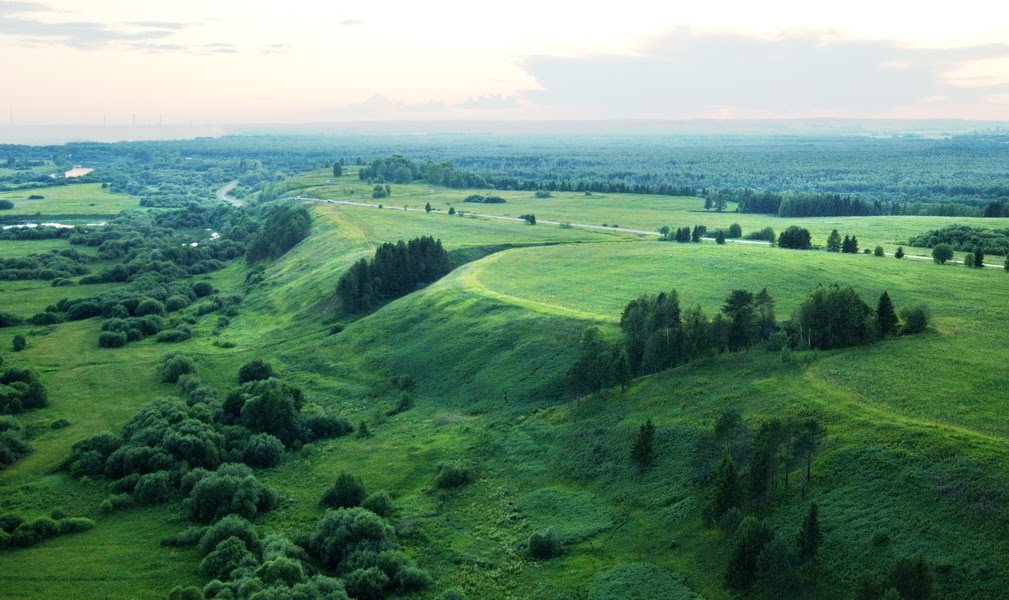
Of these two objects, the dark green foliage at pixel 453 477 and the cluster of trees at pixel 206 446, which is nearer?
the cluster of trees at pixel 206 446

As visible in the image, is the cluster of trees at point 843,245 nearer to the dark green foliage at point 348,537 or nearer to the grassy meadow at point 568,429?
the grassy meadow at point 568,429

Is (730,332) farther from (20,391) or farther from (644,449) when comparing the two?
(20,391)

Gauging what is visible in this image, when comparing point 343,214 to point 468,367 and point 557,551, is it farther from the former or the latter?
point 557,551

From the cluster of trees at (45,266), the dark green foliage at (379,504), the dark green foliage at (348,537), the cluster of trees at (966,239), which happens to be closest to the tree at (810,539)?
the dark green foliage at (348,537)

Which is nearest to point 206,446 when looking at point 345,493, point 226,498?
point 226,498

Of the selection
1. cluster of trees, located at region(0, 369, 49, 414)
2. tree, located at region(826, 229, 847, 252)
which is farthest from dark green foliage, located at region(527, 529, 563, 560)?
tree, located at region(826, 229, 847, 252)

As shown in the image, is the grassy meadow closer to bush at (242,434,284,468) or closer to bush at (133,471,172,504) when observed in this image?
bush at (242,434,284,468)

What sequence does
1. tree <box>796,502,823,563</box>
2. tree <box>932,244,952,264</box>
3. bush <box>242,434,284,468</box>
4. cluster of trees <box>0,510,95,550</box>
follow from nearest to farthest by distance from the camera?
tree <box>796,502,823,563</box> < cluster of trees <box>0,510,95,550</box> < bush <box>242,434,284,468</box> < tree <box>932,244,952,264</box>
